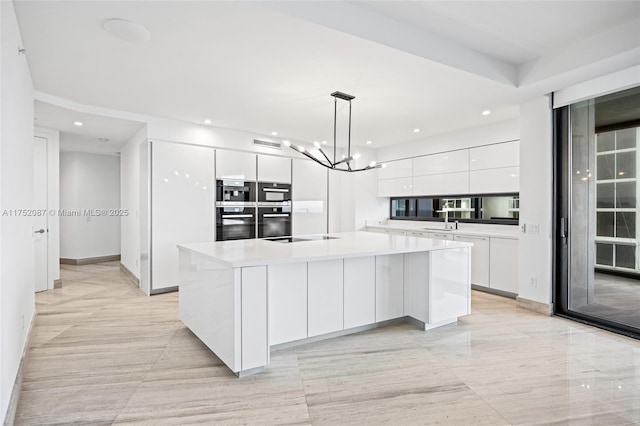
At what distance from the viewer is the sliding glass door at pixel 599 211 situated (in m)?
3.15

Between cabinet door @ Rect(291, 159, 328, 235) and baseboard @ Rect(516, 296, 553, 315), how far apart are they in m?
3.49

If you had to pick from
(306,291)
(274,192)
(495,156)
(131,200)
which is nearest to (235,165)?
(274,192)

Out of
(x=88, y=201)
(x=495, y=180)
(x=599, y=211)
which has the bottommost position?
(x=599, y=211)

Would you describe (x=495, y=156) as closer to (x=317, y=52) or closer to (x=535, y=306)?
(x=535, y=306)

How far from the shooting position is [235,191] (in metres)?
5.25

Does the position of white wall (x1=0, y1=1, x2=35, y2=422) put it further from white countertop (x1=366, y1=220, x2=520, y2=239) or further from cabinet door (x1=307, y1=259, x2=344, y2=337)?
white countertop (x1=366, y1=220, x2=520, y2=239)

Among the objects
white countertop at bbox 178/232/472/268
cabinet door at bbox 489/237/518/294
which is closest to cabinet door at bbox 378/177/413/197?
cabinet door at bbox 489/237/518/294

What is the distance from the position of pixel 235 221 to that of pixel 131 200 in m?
1.82

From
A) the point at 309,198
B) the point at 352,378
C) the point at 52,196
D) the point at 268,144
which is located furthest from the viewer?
the point at 309,198

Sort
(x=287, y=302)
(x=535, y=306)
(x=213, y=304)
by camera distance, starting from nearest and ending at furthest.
Result: (x=213, y=304), (x=287, y=302), (x=535, y=306)

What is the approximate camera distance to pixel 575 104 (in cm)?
353

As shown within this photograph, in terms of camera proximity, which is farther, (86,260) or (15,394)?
(86,260)

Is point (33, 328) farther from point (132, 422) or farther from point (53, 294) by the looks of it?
point (132, 422)

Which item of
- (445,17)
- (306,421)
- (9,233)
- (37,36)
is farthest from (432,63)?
(9,233)
